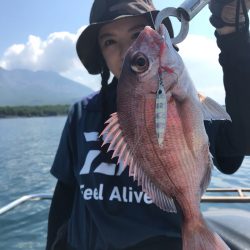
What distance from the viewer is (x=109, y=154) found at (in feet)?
8.49

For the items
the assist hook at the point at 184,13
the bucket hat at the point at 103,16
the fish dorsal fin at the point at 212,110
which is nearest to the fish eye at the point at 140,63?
the assist hook at the point at 184,13

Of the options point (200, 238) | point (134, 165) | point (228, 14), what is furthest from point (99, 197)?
point (228, 14)

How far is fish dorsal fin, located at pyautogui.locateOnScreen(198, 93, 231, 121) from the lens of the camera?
165 centimetres

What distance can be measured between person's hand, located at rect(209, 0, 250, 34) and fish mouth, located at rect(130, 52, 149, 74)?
44 cm

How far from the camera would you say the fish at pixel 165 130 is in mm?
1617

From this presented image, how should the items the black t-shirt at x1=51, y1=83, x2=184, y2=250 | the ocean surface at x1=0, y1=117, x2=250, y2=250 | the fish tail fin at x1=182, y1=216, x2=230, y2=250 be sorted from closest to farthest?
1. the fish tail fin at x1=182, y1=216, x2=230, y2=250
2. the black t-shirt at x1=51, y1=83, x2=184, y2=250
3. the ocean surface at x1=0, y1=117, x2=250, y2=250

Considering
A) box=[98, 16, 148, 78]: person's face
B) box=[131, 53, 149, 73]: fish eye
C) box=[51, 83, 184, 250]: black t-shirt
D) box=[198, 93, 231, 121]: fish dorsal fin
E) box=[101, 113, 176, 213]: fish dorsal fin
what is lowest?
box=[51, 83, 184, 250]: black t-shirt

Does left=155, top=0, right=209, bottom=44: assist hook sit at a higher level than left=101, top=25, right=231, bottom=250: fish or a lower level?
higher

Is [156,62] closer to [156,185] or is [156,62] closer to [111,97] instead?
[156,185]

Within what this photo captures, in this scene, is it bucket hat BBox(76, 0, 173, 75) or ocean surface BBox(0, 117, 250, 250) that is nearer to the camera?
bucket hat BBox(76, 0, 173, 75)

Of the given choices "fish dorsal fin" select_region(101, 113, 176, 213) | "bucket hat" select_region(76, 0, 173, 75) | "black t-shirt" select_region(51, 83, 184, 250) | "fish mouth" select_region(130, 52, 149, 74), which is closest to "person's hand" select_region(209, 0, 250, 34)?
"fish mouth" select_region(130, 52, 149, 74)

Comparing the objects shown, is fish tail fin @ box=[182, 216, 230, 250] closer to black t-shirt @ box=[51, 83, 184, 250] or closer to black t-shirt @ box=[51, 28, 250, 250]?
black t-shirt @ box=[51, 28, 250, 250]

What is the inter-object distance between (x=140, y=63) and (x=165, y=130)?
0.32 meters

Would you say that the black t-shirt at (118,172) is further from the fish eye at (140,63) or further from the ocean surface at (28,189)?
the ocean surface at (28,189)
